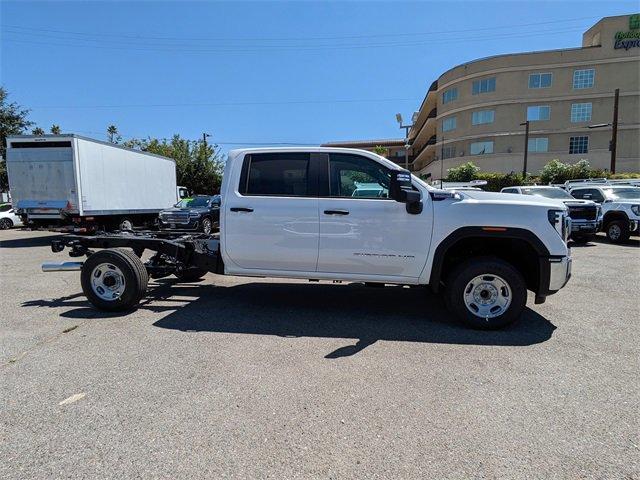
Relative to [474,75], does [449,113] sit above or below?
below

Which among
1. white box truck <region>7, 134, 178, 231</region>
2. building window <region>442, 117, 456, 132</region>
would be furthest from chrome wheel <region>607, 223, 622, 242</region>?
building window <region>442, 117, 456, 132</region>

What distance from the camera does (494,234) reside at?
4.92m

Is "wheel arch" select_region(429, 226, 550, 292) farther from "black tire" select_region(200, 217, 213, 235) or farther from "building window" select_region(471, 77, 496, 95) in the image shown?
"building window" select_region(471, 77, 496, 95)

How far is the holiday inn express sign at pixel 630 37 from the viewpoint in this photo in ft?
153

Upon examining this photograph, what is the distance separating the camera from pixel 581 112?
1897 inches

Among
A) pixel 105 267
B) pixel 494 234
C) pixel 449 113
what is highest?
pixel 449 113

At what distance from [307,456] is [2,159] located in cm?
3581

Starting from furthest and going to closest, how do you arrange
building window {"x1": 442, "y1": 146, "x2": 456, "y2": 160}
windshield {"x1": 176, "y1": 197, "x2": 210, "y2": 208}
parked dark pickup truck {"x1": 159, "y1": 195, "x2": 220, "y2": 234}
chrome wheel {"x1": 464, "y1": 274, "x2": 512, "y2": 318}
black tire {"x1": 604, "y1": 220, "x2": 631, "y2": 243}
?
building window {"x1": 442, "y1": 146, "x2": 456, "y2": 160}
windshield {"x1": 176, "y1": 197, "x2": 210, "y2": 208}
parked dark pickup truck {"x1": 159, "y1": 195, "x2": 220, "y2": 234}
black tire {"x1": 604, "y1": 220, "x2": 631, "y2": 243}
chrome wheel {"x1": 464, "y1": 274, "x2": 512, "y2": 318}

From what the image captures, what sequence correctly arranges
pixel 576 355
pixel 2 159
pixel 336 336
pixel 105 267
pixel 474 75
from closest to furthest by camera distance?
pixel 576 355 < pixel 336 336 < pixel 105 267 < pixel 2 159 < pixel 474 75

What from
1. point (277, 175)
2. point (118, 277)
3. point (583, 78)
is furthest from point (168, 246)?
point (583, 78)

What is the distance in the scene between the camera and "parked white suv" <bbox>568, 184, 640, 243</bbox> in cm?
1332

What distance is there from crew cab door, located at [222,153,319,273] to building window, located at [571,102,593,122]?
5391cm

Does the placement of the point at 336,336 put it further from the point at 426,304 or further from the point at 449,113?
the point at 449,113

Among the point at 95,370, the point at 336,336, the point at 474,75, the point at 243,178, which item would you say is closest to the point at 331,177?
the point at 243,178
